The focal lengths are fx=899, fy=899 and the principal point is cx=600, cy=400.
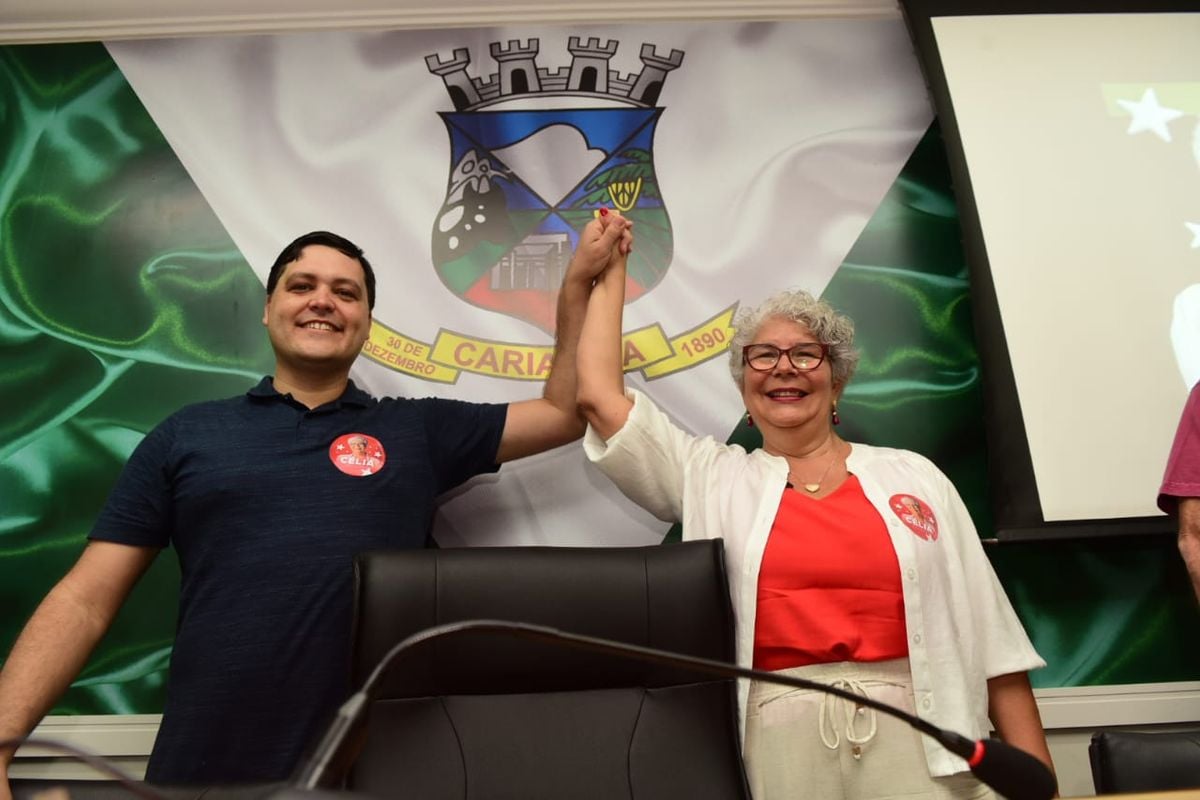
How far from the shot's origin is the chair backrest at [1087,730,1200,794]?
149cm

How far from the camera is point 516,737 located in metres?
1.33

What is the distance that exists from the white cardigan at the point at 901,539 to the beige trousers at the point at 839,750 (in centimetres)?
3

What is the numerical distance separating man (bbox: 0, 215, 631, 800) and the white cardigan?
9.2 inches

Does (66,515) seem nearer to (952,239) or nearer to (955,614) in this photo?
(955,614)

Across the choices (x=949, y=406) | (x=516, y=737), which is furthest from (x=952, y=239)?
(x=516, y=737)

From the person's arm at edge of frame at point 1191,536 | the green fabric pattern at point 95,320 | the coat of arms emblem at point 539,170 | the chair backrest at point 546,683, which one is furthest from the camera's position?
the coat of arms emblem at point 539,170

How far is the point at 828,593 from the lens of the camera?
1526 millimetres

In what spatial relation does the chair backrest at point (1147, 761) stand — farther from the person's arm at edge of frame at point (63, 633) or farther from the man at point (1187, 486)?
the person's arm at edge of frame at point (63, 633)

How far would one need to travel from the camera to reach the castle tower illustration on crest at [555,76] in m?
2.22

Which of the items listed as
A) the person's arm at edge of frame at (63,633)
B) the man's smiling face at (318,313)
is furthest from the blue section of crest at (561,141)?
the person's arm at edge of frame at (63,633)

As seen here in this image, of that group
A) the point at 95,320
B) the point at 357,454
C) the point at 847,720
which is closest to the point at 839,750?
the point at 847,720

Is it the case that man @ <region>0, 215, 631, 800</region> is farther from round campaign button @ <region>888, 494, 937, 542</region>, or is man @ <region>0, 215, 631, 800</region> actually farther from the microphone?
the microphone

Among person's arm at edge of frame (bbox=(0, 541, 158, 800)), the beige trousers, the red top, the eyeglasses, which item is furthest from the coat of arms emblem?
the beige trousers

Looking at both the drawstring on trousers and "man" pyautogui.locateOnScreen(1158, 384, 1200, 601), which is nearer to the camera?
the drawstring on trousers
